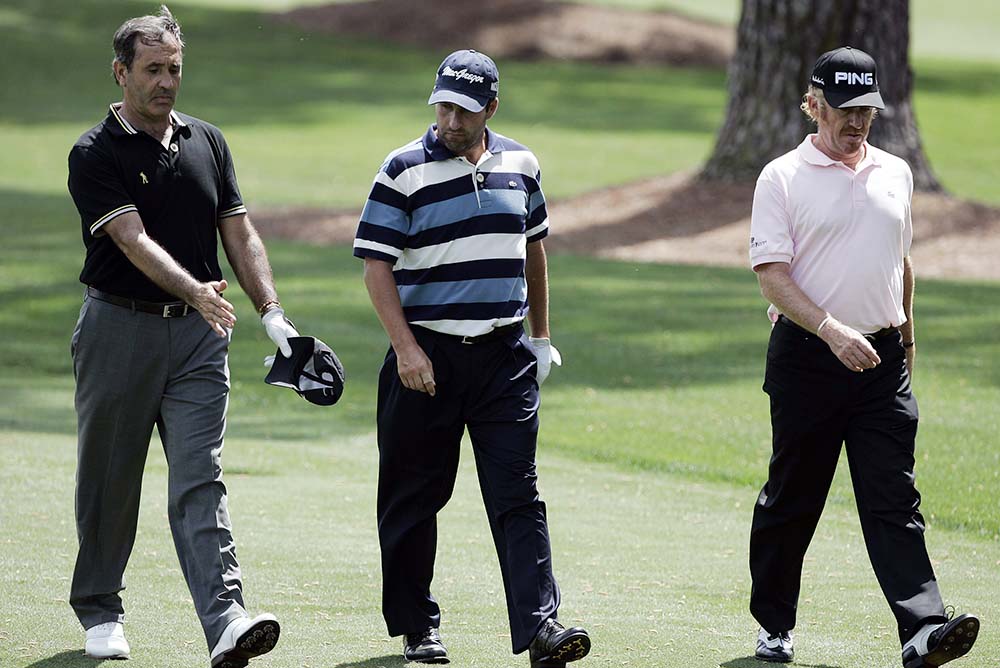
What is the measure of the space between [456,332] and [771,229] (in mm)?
1149

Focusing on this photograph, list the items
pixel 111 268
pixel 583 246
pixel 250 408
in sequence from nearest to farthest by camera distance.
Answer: pixel 111 268
pixel 250 408
pixel 583 246

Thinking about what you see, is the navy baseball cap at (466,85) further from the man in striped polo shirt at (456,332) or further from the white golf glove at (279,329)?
the white golf glove at (279,329)

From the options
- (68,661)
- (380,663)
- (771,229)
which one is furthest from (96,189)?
(771,229)

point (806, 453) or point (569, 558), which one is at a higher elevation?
point (806, 453)

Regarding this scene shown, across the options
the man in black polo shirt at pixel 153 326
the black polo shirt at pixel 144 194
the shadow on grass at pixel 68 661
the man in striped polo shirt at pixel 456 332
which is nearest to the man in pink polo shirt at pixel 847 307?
the man in striped polo shirt at pixel 456 332

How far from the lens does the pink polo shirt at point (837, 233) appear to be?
5.66 meters

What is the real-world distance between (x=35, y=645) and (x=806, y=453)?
111 inches

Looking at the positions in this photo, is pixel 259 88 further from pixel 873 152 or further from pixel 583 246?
pixel 873 152

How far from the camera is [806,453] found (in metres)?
5.80

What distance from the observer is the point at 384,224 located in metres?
5.58

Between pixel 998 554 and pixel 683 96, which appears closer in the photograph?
pixel 998 554

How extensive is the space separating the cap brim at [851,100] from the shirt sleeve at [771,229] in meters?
0.35

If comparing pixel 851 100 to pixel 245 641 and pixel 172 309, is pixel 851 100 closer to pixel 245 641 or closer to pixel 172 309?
pixel 172 309

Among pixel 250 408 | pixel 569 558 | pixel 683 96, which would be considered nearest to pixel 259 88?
pixel 683 96
